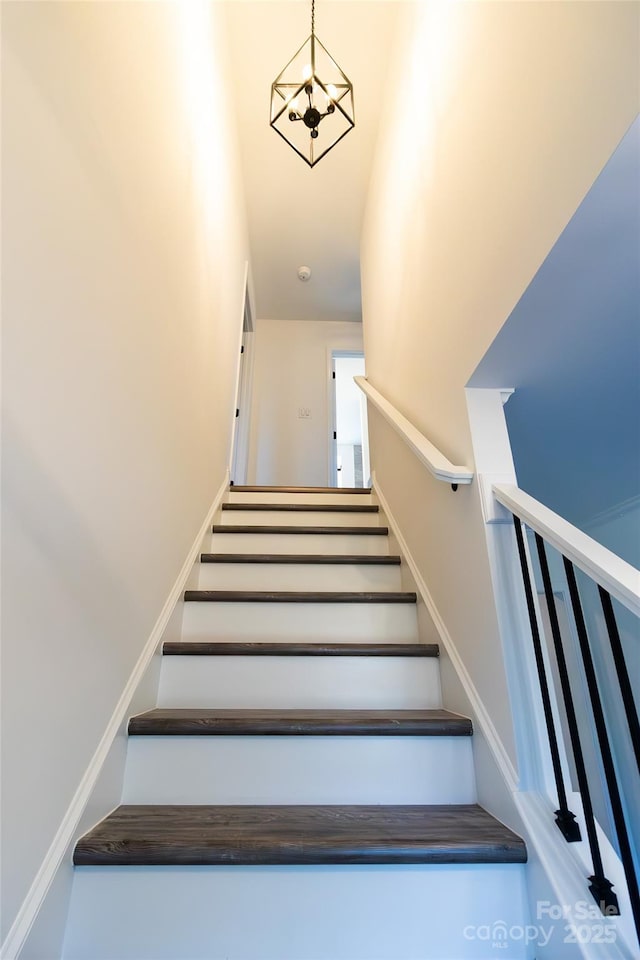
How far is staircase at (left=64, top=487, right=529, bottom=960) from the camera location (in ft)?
2.93

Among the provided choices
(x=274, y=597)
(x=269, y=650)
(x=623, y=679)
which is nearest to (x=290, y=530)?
(x=274, y=597)

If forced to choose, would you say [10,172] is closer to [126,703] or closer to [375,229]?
[126,703]

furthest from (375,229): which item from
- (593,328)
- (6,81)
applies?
(6,81)

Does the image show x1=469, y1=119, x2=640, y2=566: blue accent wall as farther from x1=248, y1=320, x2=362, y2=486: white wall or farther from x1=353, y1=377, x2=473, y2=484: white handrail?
x1=248, y1=320, x2=362, y2=486: white wall

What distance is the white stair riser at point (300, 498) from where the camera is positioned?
2939mm

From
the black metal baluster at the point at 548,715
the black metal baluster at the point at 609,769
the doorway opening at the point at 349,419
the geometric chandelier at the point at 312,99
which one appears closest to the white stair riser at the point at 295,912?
the black metal baluster at the point at 548,715

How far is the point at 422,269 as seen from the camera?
6.33 feet

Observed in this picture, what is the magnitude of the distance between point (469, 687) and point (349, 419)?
18.3 feet

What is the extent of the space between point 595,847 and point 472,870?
0.26m

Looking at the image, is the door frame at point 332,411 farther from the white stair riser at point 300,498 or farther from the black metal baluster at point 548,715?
the black metal baluster at point 548,715

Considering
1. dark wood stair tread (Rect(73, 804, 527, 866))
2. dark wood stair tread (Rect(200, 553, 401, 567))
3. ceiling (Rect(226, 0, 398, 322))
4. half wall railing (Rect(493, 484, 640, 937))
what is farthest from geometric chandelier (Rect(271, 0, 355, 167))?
dark wood stair tread (Rect(73, 804, 527, 866))

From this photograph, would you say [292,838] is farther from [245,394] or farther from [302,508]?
[245,394]

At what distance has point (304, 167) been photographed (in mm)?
3533

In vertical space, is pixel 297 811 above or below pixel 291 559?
below
